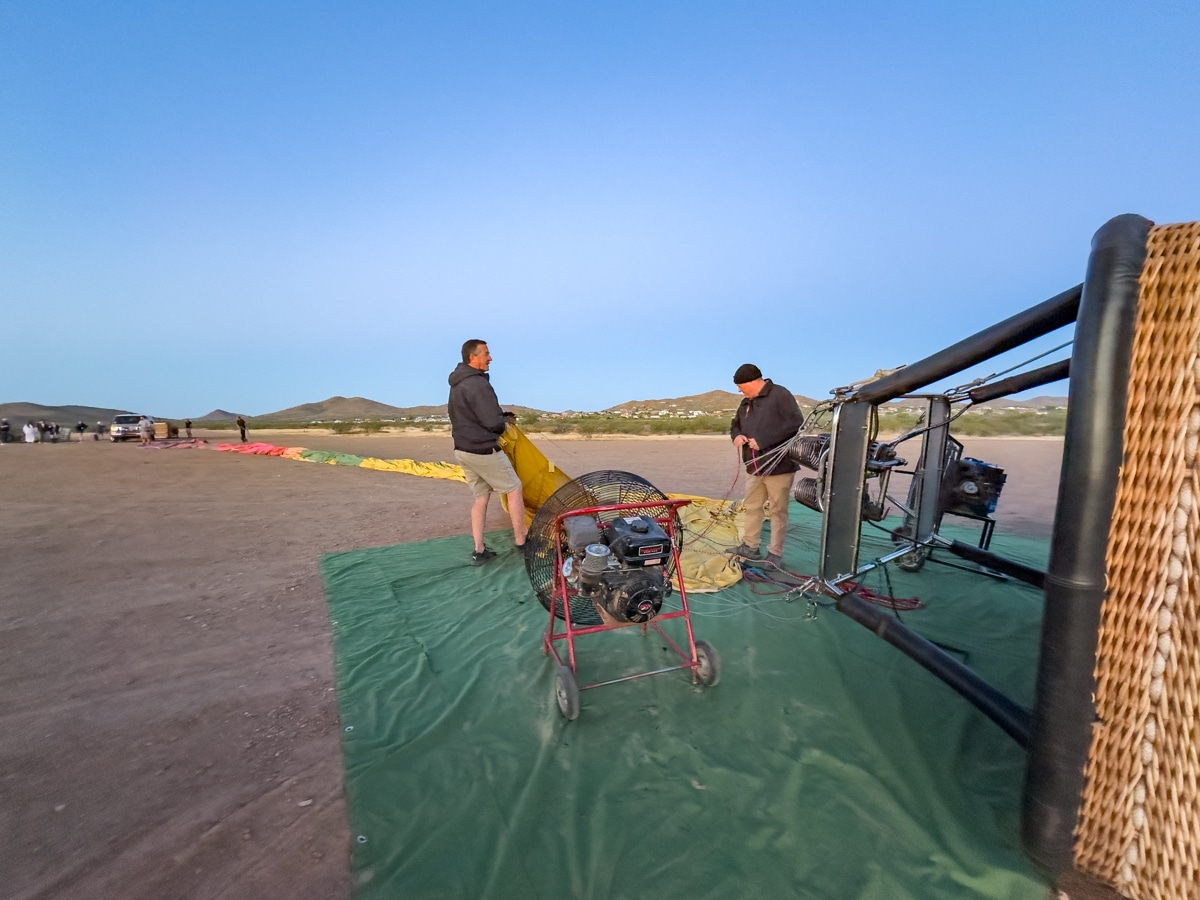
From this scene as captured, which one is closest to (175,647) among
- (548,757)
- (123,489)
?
(548,757)

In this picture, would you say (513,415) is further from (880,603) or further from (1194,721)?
(1194,721)

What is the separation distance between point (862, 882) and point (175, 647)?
4512 mm

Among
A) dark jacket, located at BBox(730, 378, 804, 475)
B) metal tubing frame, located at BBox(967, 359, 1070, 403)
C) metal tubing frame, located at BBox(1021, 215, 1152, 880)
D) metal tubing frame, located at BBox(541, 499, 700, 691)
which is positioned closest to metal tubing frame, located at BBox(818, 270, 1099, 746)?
metal tubing frame, located at BBox(1021, 215, 1152, 880)

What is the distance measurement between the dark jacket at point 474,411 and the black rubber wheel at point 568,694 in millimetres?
2860

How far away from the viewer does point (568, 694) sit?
9.73 ft

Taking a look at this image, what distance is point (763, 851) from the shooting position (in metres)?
2.13

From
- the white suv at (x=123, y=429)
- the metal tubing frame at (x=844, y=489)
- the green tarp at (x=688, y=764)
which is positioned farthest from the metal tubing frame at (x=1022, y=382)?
the white suv at (x=123, y=429)

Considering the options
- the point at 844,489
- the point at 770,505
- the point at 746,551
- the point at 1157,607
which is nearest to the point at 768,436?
the point at 770,505

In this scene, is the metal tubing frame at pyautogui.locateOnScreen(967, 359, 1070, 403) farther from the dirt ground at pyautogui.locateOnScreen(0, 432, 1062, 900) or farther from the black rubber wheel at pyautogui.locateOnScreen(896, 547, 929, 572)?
the black rubber wheel at pyautogui.locateOnScreen(896, 547, 929, 572)

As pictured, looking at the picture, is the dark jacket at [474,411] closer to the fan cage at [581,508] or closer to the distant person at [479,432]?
the distant person at [479,432]

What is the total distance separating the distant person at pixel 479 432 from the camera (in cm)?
534

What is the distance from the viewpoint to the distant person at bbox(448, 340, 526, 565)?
17.5 ft

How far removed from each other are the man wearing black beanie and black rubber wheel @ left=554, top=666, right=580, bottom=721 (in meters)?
2.92

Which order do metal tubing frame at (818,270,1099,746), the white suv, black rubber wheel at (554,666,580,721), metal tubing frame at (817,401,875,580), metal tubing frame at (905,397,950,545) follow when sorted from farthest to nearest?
the white suv, metal tubing frame at (905,397,950,545), metal tubing frame at (817,401,875,580), black rubber wheel at (554,666,580,721), metal tubing frame at (818,270,1099,746)
